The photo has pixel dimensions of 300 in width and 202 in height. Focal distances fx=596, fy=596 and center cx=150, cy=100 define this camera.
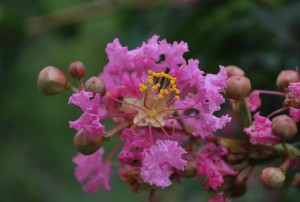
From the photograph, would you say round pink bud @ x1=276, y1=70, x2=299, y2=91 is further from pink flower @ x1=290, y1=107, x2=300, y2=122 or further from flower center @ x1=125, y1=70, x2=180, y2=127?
flower center @ x1=125, y1=70, x2=180, y2=127

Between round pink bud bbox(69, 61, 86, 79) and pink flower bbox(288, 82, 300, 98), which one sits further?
round pink bud bbox(69, 61, 86, 79)

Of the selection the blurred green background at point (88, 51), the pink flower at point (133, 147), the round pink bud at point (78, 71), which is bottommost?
the pink flower at point (133, 147)

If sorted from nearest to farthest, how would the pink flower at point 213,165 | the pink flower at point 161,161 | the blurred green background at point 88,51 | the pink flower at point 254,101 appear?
the pink flower at point 161,161 → the pink flower at point 213,165 → the pink flower at point 254,101 → the blurred green background at point 88,51

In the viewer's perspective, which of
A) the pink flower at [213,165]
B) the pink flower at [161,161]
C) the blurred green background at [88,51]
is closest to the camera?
the pink flower at [161,161]

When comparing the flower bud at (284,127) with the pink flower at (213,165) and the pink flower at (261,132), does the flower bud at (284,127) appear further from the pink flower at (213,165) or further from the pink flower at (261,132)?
the pink flower at (213,165)

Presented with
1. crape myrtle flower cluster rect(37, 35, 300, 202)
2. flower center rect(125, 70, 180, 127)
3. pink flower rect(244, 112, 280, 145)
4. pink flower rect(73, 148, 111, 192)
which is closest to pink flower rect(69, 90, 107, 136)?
crape myrtle flower cluster rect(37, 35, 300, 202)

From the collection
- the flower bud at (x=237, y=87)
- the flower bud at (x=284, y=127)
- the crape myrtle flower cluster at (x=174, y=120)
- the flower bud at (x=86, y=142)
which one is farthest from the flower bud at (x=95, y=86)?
the flower bud at (x=284, y=127)

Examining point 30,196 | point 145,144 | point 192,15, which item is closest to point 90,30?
point 30,196
